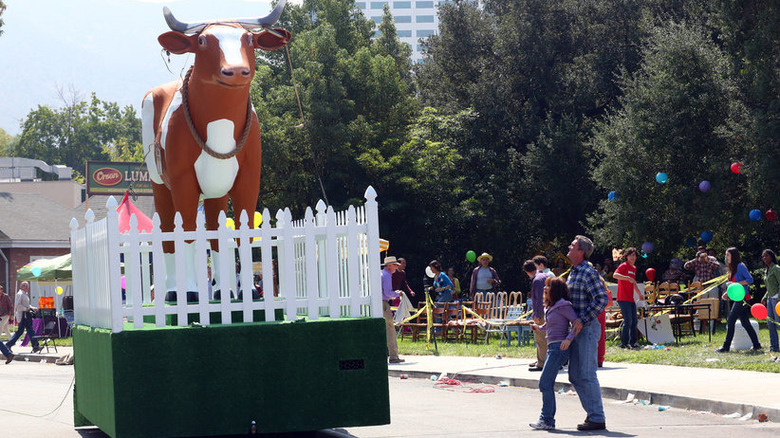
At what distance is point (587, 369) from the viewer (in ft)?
33.9

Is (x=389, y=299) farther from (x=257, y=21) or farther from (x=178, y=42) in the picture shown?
(x=178, y=42)

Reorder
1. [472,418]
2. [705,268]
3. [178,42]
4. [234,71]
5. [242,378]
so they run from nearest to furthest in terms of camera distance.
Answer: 1. [242,378]
2. [234,71]
3. [178,42]
4. [472,418]
5. [705,268]

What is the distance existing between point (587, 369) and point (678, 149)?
70.0 feet

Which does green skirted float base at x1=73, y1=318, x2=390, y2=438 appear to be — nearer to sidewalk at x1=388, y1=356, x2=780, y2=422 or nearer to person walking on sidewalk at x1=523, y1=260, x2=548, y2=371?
sidewalk at x1=388, y1=356, x2=780, y2=422

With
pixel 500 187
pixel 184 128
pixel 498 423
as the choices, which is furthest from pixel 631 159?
pixel 184 128

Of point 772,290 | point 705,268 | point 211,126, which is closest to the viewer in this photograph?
point 211,126

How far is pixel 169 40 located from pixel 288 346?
2856 mm

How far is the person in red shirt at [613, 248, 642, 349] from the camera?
1817cm

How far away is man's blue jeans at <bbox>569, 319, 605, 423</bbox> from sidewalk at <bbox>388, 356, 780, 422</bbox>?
72.7 inches

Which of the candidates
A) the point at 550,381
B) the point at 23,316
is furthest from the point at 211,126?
the point at 23,316

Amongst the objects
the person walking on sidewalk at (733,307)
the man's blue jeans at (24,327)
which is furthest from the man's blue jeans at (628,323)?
the man's blue jeans at (24,327)

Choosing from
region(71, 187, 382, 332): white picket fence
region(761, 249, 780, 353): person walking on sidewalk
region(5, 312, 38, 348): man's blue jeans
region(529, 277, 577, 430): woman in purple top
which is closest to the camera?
region(71, 187, 382, 332): white picket fence

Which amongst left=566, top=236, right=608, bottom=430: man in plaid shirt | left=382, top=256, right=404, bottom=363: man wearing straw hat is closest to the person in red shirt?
left=382, top=256, right=404, bottom=363: man wearing straw hat

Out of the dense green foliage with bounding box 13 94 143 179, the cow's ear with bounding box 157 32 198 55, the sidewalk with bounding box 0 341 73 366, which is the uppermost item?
the dense green foliage with bounding box 13 94 143 179
